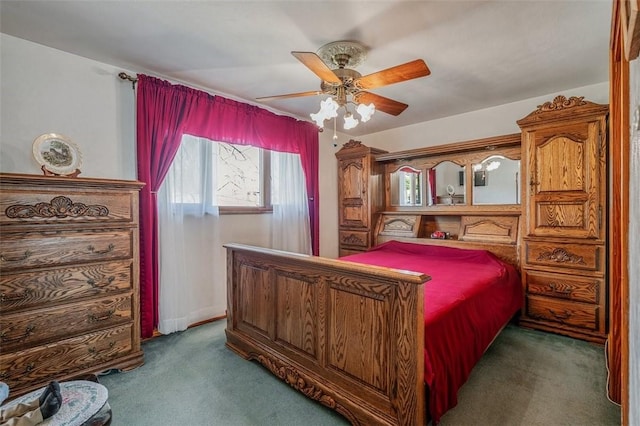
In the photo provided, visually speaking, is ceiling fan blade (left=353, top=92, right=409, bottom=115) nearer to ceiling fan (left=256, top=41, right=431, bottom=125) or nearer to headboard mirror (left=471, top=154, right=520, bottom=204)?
ceiling fan (left=256, top=41, right=431, bottom=125)

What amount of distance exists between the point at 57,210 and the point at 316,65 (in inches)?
74.8

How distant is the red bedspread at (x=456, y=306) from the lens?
1548 mm

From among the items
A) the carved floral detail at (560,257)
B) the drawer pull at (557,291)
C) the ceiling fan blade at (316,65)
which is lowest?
the drawer pull at (557,291)

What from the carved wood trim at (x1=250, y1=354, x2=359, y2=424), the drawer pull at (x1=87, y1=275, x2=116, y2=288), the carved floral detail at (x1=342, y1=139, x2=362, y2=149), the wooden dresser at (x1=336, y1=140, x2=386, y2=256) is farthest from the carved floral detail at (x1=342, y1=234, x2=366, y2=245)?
the drawer pull at (x1=87, y1=275, x2=116, y2=288)

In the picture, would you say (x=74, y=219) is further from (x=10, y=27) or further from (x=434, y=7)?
(x=434, y=7)

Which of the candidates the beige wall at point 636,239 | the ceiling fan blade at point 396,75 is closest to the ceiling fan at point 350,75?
the ceiling fan blade at point 396,75

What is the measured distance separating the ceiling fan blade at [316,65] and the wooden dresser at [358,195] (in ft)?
7.13

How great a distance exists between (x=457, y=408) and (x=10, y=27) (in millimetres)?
3803

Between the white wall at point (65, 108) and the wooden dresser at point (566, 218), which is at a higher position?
the white wall at point (65, 108)

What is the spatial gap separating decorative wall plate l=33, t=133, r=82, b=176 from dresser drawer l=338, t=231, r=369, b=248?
321cm

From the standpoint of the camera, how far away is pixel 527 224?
117 inches

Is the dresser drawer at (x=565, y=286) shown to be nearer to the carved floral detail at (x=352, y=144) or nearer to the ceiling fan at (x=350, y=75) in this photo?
the ceiling fan at (x=350, y=75)

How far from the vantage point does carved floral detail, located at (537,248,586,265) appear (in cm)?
273

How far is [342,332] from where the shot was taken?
1739mm
